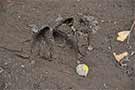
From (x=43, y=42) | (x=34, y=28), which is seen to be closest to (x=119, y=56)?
(x=43, y=42)

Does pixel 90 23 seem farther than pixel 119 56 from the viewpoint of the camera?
Yes

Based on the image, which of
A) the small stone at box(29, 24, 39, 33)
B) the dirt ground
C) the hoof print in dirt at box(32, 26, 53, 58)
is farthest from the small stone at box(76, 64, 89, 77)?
the small stone at box(29, 24, 39, 33)

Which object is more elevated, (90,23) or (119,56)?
(90,23)

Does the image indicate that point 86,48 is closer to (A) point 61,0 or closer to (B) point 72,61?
(B) point 72,61

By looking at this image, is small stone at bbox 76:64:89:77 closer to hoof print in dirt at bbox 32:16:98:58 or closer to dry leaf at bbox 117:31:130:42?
hoof print in dirt at bbox 32:16:98:58

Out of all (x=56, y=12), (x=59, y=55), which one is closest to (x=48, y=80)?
(x=59, y=55)

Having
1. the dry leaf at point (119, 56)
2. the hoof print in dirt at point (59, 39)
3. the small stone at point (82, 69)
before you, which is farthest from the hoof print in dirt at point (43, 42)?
the dry leaf at point (119, 56)

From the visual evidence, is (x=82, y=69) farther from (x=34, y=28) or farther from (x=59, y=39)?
(x=34, y=28)

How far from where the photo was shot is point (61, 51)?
9.68 ft

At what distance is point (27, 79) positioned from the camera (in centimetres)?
275

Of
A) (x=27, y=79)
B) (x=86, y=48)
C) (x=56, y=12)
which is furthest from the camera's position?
(x=56, y=12)

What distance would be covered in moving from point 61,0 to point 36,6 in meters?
0.29

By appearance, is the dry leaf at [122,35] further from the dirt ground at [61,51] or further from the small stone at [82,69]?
the small stone at [82,69]

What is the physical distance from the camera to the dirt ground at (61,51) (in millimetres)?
2748
